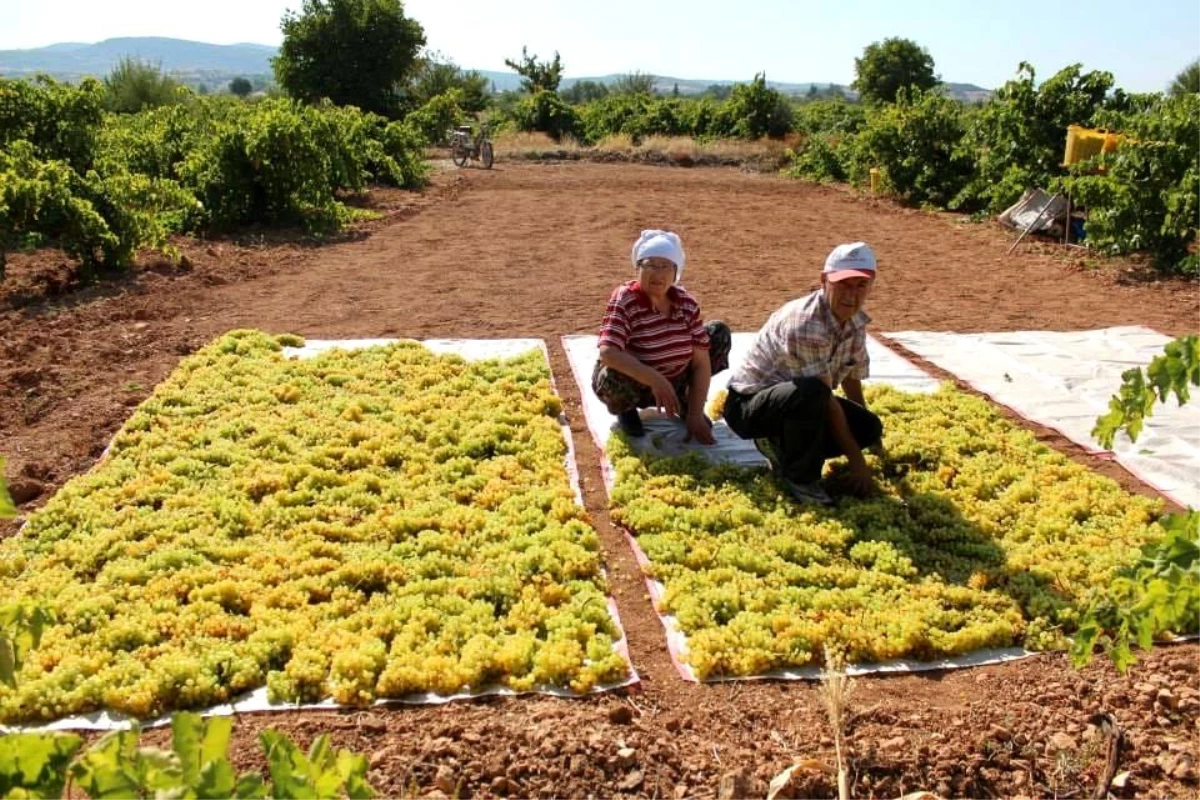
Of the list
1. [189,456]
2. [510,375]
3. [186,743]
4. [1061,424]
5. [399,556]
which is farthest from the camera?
[510,375]

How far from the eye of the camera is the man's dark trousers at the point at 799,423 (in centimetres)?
516

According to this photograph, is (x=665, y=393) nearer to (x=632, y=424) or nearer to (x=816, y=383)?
(x=632, y=424)

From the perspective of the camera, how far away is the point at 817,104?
37.5 m

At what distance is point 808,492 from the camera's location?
532cm

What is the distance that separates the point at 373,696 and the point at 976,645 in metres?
2.43

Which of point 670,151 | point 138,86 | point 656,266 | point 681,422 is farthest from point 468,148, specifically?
point 656,266

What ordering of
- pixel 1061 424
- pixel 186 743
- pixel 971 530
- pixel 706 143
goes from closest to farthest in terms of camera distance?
1. pixel 186 743
2. pixel 971 530
3. pixel 1061 424
4. pixel 706 143

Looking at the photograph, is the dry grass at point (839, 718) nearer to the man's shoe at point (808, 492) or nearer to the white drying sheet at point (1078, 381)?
the man's shoe at point (808, 492)

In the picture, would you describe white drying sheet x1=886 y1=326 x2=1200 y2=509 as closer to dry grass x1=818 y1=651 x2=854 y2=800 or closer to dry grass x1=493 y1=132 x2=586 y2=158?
dry grass x1=818 y1=651 x2=854 y2=800

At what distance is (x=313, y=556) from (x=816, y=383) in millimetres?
2667

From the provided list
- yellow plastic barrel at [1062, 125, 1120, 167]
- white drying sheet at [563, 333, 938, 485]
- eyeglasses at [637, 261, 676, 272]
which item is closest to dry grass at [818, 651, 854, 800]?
white drying sheet at [563, 333, 938, 485]

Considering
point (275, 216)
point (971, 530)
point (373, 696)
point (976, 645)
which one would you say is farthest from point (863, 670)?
point (275, 216)

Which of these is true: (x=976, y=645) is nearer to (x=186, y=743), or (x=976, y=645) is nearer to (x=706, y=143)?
(x=186, y=743)

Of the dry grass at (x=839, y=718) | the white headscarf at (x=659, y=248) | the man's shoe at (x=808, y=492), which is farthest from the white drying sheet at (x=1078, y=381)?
the dry grass at (x=839, y=718)
